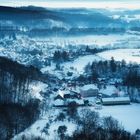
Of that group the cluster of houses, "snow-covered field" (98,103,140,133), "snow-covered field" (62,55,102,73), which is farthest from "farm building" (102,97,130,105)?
"snow-covered field" (62,55,102,73)

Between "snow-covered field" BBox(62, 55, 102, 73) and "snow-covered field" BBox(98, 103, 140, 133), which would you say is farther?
"snow-covered field" BBox(62, 55, 102, 73)

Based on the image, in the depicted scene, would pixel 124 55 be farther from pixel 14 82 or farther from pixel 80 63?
pixel 14 82

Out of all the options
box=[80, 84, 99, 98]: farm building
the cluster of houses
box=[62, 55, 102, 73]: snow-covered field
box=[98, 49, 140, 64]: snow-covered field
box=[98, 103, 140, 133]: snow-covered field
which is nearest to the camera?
box=[98, 103, 140, 133]: snow-covered field

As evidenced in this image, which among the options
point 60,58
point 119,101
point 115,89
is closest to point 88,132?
point 119,101

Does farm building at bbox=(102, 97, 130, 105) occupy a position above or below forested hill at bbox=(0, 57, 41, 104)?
below

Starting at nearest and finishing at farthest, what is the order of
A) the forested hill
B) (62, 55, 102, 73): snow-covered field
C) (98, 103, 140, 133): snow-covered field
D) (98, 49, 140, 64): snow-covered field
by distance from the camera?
(98, 103, 140, 133): snow-covered field, the forested hill, (62, 55, 102, 73): snow-covered field, (98, 49, 140, 64): snow-covered field

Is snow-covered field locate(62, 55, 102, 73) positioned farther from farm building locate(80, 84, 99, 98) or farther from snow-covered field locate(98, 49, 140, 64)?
farm building locate(80, 84, 99, 98)

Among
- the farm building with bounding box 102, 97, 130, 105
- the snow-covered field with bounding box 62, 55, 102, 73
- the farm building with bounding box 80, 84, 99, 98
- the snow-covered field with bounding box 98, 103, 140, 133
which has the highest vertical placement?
the snow-covered field with bounding box 62, 55, 102, 73
